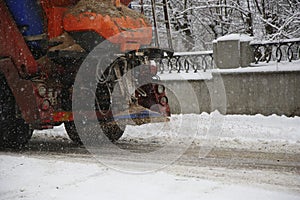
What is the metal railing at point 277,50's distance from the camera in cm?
1174

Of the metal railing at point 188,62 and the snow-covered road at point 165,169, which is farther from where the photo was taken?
the metal railing at point 188,62

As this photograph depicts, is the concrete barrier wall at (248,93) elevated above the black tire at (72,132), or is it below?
below

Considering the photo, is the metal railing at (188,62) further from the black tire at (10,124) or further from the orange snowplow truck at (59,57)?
the black tire at (10,124)

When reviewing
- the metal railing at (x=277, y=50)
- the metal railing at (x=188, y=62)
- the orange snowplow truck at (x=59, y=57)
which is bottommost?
the metal railing at (x=188, y=62)

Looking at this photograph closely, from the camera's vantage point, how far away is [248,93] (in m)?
11.8

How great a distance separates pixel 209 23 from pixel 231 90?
275 inches

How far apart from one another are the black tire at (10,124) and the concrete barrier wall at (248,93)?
559cm

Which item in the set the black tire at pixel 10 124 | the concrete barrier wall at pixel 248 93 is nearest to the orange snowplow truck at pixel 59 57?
the black tire at pixel 10 124

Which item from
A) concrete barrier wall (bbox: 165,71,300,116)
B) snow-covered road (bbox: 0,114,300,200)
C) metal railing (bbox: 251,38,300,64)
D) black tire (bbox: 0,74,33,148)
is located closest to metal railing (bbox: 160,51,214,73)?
concrete barrier wall (bbox: 165,71,300,116)

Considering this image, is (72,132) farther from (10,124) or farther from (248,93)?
(248,93)

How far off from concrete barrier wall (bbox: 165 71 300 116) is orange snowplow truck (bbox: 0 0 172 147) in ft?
13.8

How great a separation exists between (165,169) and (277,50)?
6.96m

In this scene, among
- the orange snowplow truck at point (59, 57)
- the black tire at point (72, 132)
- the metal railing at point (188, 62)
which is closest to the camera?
the orange snowplow truck at point (59, 57)

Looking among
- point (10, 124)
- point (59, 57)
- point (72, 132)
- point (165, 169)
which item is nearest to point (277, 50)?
point (72, 132)
